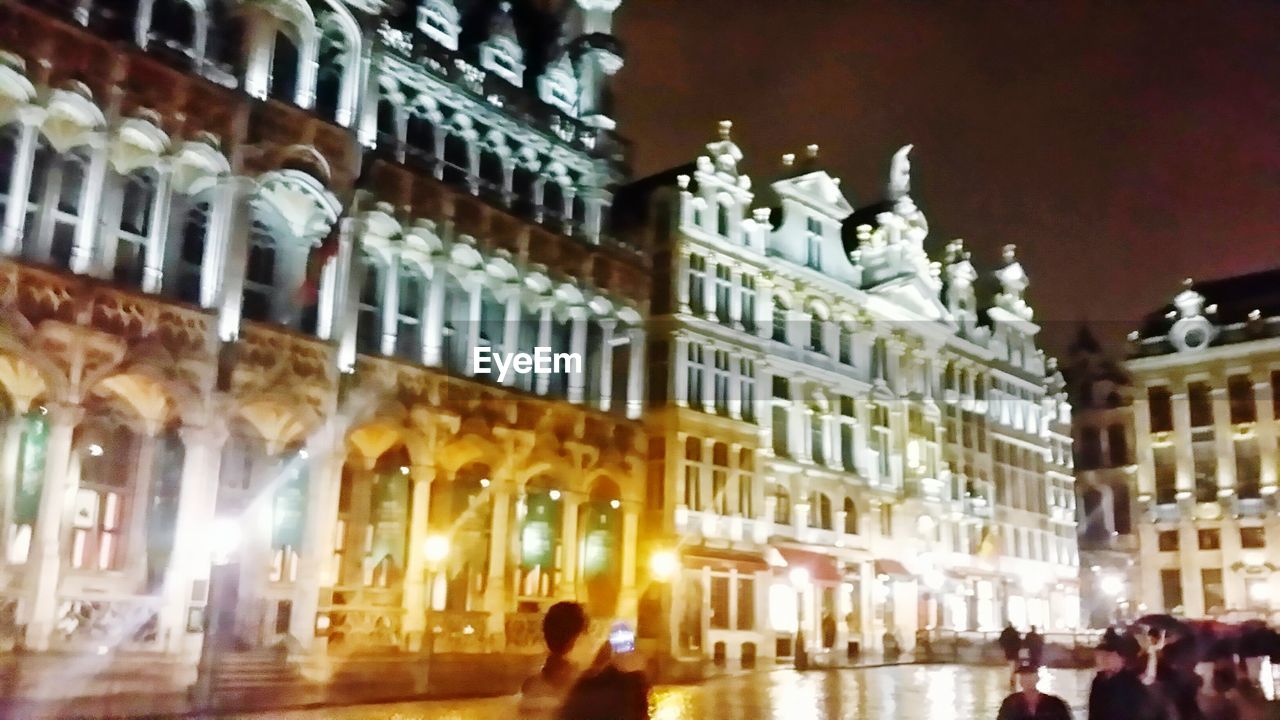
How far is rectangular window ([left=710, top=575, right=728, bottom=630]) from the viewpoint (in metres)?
35.0

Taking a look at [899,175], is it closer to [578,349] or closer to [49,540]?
[578,349]

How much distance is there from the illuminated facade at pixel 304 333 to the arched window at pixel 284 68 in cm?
8

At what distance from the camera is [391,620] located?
969 inches

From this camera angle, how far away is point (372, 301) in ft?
86.1

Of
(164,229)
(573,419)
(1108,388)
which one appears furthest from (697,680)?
(1108,388)

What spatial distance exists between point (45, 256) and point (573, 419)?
1331 cm

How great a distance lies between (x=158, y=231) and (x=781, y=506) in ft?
76.3

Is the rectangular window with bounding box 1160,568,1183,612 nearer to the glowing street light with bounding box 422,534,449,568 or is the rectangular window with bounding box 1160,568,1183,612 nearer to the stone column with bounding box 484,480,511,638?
the stone column with bounding box 484,480,511,638

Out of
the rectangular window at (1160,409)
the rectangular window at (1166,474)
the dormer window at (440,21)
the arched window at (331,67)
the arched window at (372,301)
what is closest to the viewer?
the arched window at (331,67)

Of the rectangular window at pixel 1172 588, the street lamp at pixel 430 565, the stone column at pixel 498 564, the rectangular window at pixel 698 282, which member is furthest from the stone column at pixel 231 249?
the rectangular window at pixel 1172 588

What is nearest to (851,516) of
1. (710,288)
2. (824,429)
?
(824,429)

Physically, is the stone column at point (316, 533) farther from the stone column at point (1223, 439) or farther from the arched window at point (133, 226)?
the stone column at point (1223, 439)

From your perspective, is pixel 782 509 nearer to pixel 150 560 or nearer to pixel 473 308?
pixel 473 308

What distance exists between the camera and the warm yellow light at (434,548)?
2472 cm
